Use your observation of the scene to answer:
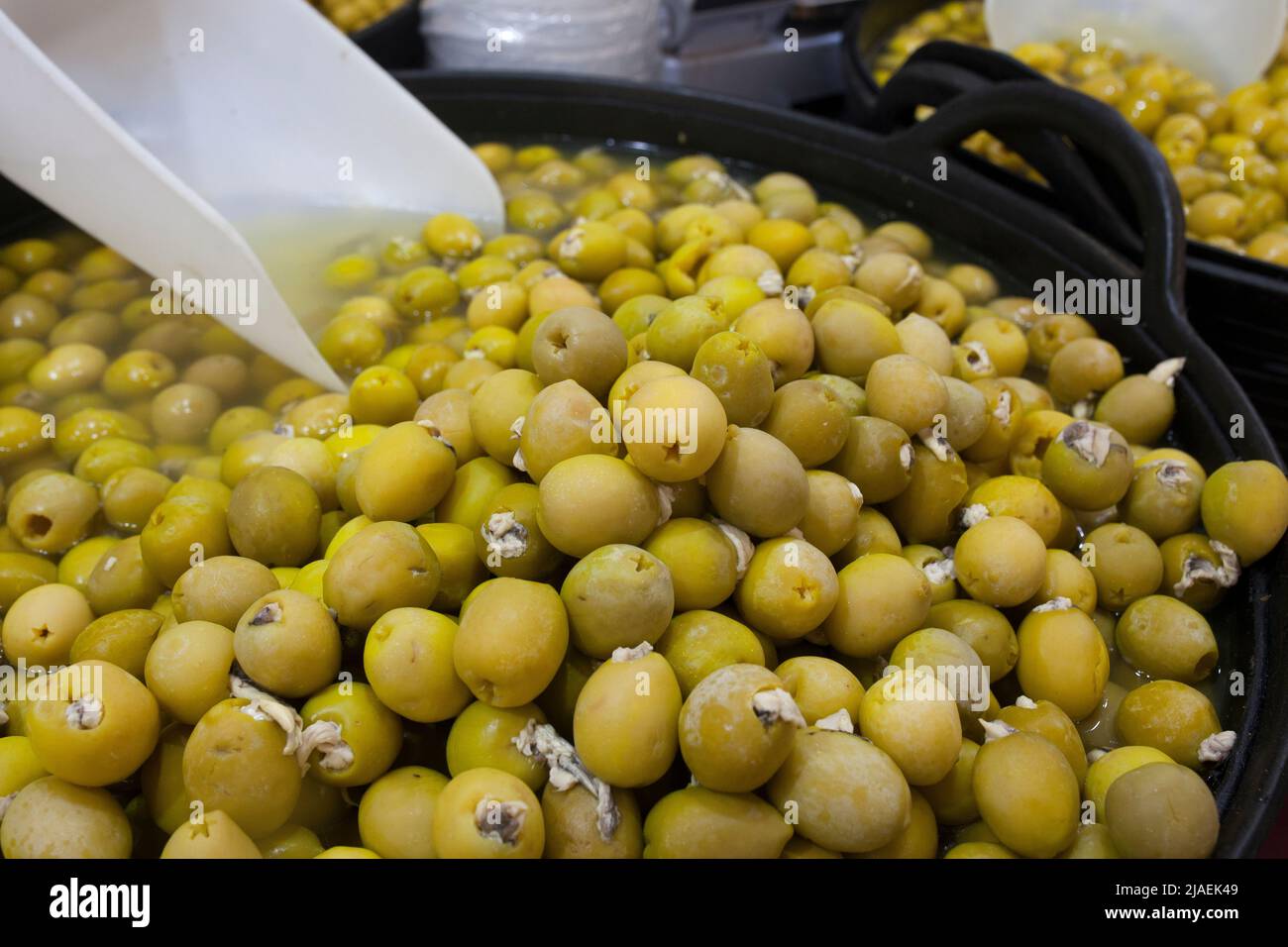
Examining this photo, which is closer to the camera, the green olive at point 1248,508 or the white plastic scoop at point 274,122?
the green olive at point 1248,508

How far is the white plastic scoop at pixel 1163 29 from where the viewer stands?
2588mm

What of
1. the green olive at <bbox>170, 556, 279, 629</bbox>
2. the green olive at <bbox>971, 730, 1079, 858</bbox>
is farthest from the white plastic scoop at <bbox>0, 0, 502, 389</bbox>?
the green olive at <bbox>971, 730, 1079, 858</bbox>

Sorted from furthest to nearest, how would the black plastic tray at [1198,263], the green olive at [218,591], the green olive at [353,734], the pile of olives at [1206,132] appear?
the pile of olives at [1206,132] < the black plastic tray at [1198,263] < the green olive at [218,591] < the green olive at [353,734]

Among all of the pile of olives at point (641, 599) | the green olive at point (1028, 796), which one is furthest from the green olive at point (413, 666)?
the green olive at point (1028, 796)

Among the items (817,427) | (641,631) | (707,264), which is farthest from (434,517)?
(707,264)

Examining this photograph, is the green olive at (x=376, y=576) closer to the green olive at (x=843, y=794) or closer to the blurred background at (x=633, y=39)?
the green olive at (x=843, y=794)

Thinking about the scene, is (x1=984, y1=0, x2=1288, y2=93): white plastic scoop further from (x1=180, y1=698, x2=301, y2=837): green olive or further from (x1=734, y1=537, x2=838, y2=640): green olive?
(x1=180, y1=698, x2=301, y2=837): green olive

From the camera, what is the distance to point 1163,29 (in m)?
2.72

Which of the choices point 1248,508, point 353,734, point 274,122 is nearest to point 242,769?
point 353,734

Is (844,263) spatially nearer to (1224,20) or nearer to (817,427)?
(817,427)

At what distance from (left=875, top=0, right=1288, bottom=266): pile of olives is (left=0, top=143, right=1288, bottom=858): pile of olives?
86cm

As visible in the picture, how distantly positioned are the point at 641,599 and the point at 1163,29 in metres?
2.67

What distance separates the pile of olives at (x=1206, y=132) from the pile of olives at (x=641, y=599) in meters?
0.86

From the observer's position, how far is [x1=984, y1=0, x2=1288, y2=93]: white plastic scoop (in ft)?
8.49
